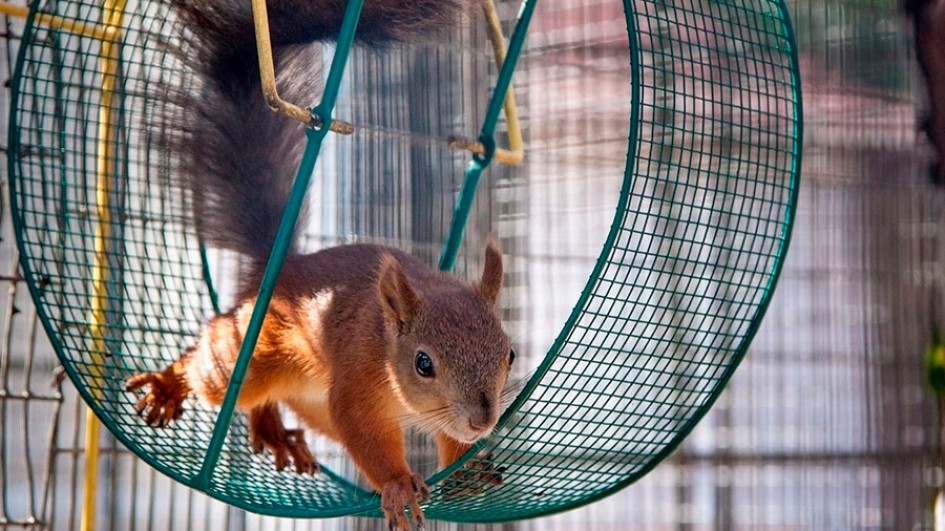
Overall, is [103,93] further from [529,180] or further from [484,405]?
[529,180]

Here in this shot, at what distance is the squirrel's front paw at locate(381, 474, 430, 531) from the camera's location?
4.85ft

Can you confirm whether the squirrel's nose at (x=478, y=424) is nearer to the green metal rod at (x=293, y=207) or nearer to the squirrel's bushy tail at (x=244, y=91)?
the green metal rod at (x=293, y=207)

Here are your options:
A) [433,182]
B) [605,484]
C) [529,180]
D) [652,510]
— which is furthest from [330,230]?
[652,510]

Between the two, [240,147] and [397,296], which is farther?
[240,147]

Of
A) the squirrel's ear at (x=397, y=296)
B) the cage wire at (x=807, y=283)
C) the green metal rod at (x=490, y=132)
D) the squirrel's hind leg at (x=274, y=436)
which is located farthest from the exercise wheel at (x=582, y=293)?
the cage wire at (x=807, y=283)

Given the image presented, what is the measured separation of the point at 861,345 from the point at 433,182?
159 cm

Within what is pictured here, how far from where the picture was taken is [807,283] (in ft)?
11.3

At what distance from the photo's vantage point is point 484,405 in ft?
5.17

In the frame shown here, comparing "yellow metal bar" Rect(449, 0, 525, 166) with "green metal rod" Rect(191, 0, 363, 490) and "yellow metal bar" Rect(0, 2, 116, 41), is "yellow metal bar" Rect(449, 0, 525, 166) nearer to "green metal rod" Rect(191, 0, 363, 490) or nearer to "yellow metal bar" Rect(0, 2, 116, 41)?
"green metal rod" Rect(191, 0, 363, 490)

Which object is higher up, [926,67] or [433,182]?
[926,67]

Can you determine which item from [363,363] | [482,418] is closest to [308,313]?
[363,363]

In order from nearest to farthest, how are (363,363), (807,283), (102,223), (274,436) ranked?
(102,223), (363,363), (274,436), (807,283)

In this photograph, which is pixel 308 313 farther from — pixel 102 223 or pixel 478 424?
pixel 478 424

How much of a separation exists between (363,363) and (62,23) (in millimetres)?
711
